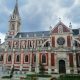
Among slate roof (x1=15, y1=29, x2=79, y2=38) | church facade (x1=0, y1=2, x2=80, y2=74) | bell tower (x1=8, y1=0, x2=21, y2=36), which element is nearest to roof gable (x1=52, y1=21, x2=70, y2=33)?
church facade (x1=0, y1=2, x2=80, y2=74)

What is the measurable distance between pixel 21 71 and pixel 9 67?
5.18 meters

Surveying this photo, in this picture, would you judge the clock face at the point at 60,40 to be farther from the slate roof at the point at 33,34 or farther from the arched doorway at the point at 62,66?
the slate roof at the point at 33,34

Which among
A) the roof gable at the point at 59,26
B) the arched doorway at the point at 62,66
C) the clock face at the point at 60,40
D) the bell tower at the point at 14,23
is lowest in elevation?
the arched doorway at the point at 62,66

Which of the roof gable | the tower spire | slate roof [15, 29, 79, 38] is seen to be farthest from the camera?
the tower spire

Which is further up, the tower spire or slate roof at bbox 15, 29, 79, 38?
the tower spire

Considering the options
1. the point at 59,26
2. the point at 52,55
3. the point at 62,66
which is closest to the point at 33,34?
the point at 59,26

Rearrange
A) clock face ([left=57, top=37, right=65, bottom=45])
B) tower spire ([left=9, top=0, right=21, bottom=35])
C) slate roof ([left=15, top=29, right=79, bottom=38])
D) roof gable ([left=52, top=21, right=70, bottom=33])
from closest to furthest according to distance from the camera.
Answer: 1. clock face ([left=57, top=37, right=65, bottom=45])
2. roof gable ([left=52, top=21, right=70, bottom=33])
3. slate roof ([left=15, top=29, right=79, bottom=38])
4. tower spire ([left=9, top=0, right=21, bottom=35])

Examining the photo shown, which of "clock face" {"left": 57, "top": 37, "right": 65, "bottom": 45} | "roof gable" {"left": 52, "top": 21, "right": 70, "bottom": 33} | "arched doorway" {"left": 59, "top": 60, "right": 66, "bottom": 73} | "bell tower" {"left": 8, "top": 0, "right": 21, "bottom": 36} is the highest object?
"bell tower" {"left": 8, "top": 0, "right": 21, "bottom": 36}

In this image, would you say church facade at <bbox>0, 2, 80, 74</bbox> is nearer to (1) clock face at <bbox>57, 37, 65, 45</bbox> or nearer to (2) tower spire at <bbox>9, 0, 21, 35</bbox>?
(1) clock face at <bbox>57, 37, 65, 45</bbox>

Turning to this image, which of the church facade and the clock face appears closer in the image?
the church facade

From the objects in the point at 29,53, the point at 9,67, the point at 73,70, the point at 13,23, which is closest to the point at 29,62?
the point at 29,53

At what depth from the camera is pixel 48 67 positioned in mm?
62406

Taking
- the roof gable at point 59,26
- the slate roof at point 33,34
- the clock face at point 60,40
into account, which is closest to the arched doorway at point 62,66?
the clock face at point 60,40

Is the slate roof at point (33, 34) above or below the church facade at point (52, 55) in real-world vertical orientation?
above
